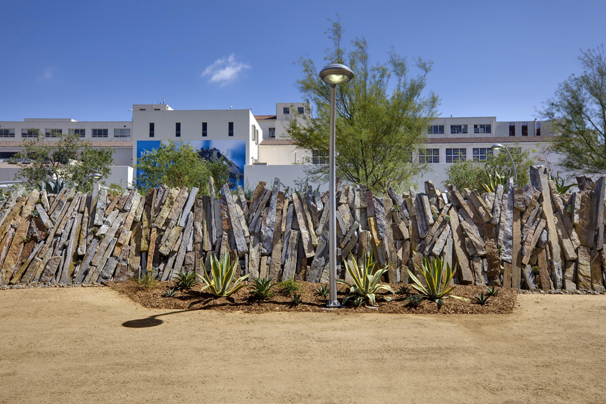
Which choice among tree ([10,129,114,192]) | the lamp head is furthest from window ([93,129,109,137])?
the lamp head

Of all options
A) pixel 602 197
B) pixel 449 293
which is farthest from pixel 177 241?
pixel 602 197

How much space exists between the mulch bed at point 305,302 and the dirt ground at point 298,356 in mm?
251

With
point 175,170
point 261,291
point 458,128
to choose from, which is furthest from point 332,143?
point 458,128

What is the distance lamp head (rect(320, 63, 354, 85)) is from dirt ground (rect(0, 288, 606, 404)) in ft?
11.6

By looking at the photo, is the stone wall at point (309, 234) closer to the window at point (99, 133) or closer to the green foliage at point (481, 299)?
the green foliage at point (481, 299)

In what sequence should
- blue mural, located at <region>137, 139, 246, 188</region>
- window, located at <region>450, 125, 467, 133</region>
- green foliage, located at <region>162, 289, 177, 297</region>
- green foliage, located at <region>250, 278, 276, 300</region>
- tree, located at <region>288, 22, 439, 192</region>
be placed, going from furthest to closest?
window, located at <region>450, 125, 467, 133</region>, blue mural, located at <region>137, 139, 246, 188</region>, tree, located at <region>288, 22, 439, 192</region>, green foliage, located at <region>162, 289, 177, 297</region>, green foliage, located at <region>250, 278, 276, 300</region>

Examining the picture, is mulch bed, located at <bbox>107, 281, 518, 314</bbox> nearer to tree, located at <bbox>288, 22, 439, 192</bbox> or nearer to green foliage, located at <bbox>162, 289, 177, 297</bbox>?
green foliage, located at <bbox>162, 289, 177, 297</bbox>

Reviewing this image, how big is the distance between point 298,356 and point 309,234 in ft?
12.5

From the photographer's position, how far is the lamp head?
19.2 feet

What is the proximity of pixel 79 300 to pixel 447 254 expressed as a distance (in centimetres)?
660

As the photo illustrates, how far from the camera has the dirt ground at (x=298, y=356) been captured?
3505 millimetres

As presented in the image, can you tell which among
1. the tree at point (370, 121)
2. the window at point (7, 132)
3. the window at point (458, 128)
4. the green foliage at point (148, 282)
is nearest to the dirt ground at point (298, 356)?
the green foliage at point (148, 282)

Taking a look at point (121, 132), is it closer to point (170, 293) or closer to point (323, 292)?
point (170, 293)

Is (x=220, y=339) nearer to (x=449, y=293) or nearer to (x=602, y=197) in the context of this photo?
(x=449, y=293)
